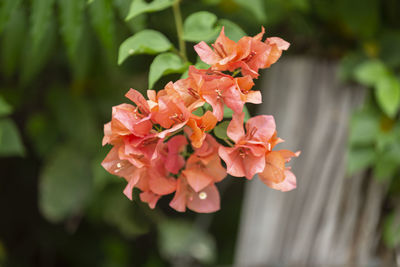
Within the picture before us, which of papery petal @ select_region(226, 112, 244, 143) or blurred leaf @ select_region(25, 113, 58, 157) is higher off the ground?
papery petal @ select_region(226, 112, 244, 143)

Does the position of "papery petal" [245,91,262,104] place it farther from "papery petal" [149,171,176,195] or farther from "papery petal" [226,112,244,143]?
"papery petal" [149,171,176,195]

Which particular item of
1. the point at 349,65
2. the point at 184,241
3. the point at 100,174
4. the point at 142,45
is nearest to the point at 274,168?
the point at 142,45

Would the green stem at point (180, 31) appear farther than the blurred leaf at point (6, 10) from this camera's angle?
No

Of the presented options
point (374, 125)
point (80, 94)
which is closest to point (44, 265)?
point (80, 94)

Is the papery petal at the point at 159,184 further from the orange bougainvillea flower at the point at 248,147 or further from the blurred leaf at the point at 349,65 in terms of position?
the blurred leaf at the point at 349,65

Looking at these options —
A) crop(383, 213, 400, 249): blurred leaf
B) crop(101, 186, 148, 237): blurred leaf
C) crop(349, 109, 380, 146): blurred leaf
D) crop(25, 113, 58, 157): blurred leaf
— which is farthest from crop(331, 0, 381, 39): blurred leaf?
crop(25, 113, 58, 157): blurred leaf

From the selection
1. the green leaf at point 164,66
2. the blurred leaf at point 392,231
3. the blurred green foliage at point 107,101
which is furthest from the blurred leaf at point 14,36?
the blurred leaf at point 392,231

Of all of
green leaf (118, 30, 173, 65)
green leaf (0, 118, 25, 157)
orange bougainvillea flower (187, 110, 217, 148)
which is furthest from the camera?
green leaf (0, 118, 25, 157)

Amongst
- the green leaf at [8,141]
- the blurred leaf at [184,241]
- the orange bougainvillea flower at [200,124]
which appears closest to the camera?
the orange bougainvillea flower at [200,124]
